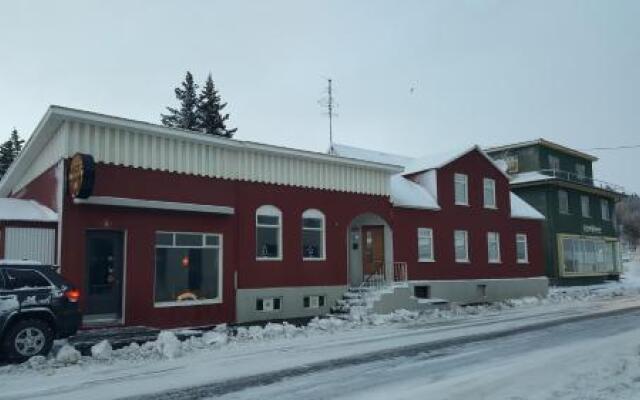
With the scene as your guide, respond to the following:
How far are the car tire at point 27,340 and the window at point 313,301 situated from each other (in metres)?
9.99

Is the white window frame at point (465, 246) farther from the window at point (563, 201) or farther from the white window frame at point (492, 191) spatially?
the window at point (563, 201)

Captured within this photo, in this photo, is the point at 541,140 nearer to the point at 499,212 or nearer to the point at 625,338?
the point at 499,212

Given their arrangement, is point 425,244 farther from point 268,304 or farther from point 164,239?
point 164,239

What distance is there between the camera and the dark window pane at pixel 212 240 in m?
18.0

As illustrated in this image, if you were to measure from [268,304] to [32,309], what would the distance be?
8.81 meters

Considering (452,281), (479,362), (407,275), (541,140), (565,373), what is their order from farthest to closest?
(541,140) → (452,281) → (407,275) → (479,362) → (565,373)

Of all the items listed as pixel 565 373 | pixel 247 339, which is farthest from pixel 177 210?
pixel 565 373

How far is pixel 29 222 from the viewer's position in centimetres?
1475

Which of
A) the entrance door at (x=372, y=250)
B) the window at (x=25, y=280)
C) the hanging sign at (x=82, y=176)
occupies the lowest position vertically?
the window at (x=25, y=280)

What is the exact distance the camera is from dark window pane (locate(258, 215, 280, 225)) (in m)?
19.6

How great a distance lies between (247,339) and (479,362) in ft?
20.6

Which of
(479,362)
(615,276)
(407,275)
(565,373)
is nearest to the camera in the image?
(565,373)

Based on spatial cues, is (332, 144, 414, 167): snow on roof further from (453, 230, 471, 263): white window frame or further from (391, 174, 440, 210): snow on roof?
(453, 230, 471, 263): white window frame

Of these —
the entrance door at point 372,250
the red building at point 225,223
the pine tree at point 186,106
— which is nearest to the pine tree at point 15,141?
the pine tree at point 186,106
